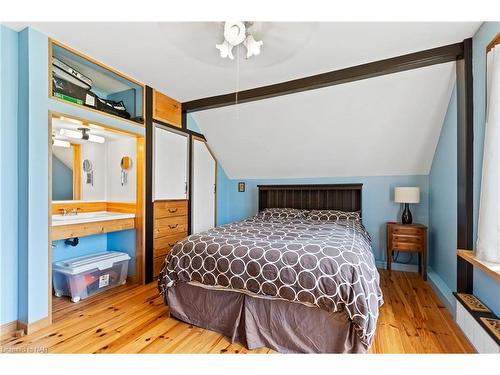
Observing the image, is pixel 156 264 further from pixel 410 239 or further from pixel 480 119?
pixel 480 119

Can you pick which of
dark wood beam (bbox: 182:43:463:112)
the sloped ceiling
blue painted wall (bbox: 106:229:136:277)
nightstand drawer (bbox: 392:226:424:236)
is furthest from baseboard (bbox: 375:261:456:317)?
blue painted wall (bbox: 106:229:136:277)

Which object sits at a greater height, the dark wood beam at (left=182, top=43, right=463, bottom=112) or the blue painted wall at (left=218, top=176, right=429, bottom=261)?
the dark wood beam at (left=182, top=43, right=463, bottom=112)

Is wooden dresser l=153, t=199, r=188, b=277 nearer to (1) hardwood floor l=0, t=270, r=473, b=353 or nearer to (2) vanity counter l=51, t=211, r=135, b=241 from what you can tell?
(2) vanity counter l=51, t=211, r=135, b=241

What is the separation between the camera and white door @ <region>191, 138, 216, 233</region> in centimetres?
341

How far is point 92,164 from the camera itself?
9.15 ft

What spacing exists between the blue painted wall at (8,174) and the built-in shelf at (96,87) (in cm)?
22

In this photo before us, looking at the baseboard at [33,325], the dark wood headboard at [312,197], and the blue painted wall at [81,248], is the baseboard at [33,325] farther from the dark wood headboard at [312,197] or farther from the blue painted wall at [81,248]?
the dark wood headboard at [312,197]

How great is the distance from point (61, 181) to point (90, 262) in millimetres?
949

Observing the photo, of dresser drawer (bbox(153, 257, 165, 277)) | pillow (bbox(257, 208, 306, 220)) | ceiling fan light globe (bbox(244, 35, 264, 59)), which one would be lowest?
dresser drawer (bbox(153, 257, 165, 277))

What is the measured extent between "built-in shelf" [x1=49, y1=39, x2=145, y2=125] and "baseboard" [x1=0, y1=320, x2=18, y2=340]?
1726 millimetres

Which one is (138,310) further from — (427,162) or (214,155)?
(427,162)

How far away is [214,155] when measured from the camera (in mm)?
3879

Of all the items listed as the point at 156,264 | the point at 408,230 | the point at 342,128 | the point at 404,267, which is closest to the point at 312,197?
the point at 342,128
